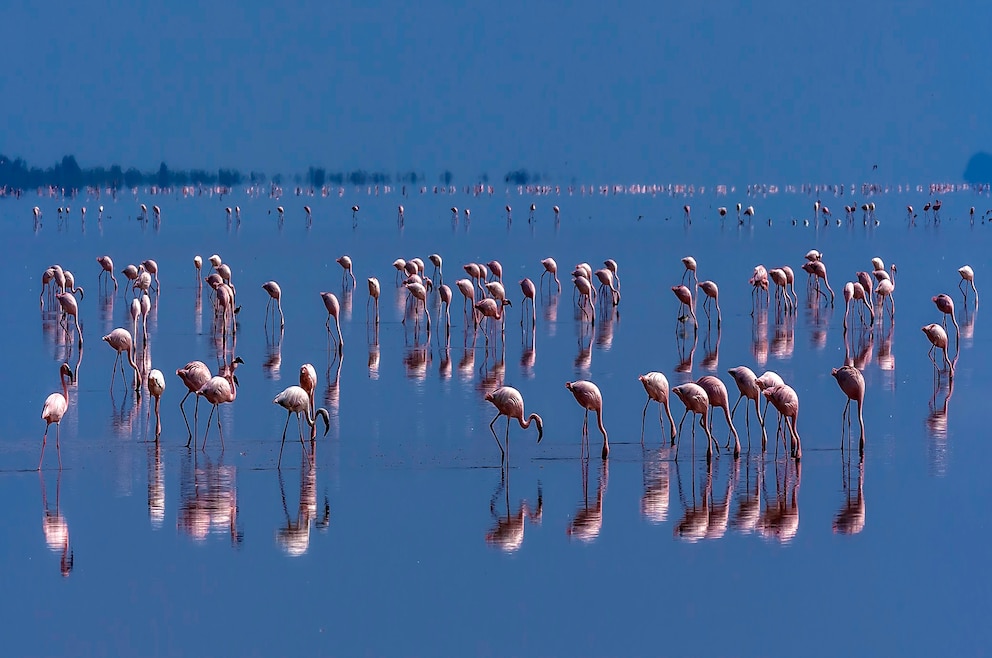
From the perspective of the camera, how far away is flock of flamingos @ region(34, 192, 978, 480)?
1063cm

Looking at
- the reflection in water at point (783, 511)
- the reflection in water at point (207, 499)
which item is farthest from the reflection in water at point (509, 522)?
the reflection in water at point (207, 499)

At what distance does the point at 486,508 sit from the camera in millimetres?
9570

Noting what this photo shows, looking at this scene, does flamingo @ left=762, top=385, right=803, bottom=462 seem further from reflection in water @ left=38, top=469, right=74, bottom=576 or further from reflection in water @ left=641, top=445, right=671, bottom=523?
reflection in water @ left=38, top=469, right=74, bottom=576

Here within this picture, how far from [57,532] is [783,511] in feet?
14.9

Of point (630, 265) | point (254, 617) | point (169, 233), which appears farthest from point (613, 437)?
point (169, 233)

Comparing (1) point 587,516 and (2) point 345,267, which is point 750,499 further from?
(2) point 345,267

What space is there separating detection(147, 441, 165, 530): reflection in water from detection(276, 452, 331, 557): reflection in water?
78cm

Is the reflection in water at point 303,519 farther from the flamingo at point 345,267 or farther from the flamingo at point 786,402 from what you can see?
the flamingo at point 345,267

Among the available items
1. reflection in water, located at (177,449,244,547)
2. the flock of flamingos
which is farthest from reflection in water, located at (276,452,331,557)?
the flock of flamingos

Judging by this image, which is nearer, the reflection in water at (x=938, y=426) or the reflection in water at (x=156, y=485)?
the reflection in water at (x=156, y=485)

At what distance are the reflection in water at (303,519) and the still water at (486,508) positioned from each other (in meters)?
0.02

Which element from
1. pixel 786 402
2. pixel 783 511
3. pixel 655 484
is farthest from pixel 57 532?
pixel 786 402

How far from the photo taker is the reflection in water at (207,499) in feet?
29.6

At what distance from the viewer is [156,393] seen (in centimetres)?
1134
